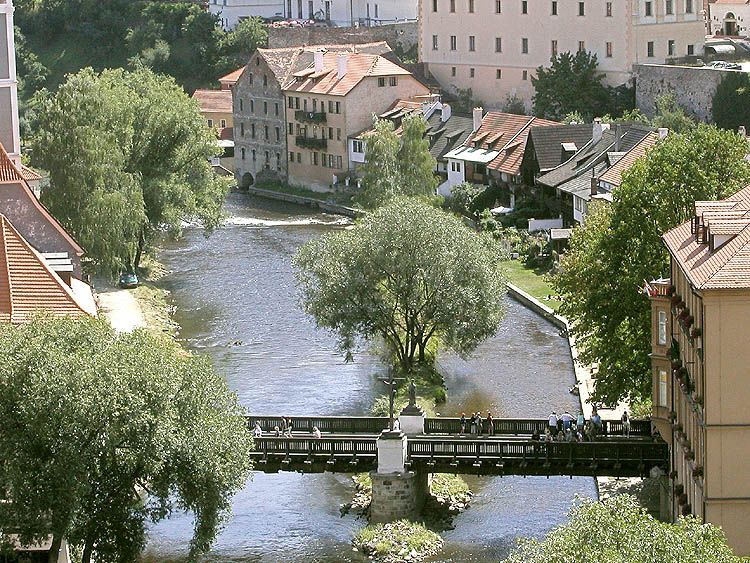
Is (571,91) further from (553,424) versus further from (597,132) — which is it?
(553,424)

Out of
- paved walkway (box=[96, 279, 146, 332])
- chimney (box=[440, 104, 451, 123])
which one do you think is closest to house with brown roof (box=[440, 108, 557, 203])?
chimney (box=[440, 104, 451, 123])

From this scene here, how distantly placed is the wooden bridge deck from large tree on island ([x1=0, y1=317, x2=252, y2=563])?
6321 millimetres

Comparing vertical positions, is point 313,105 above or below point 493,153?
above

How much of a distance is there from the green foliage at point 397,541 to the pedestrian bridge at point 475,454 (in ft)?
4.69

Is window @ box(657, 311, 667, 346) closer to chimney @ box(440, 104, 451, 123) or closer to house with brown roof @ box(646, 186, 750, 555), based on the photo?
house with brown roof @ box(646, 186, 750, 555)

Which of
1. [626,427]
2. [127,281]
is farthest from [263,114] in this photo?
[626,427]

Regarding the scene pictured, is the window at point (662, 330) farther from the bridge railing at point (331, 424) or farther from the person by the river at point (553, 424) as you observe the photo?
the bridge railing at point (331, 424)

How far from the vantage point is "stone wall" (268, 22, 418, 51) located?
12756cm

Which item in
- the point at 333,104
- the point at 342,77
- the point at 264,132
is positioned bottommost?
the point at 264,132

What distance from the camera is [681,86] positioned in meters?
96.9

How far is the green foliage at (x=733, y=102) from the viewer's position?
301 ft

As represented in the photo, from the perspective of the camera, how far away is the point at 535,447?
42031 mm

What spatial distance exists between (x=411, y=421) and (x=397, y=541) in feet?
12.5

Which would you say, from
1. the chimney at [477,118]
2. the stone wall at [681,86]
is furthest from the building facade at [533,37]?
the chimney at [477,118]
